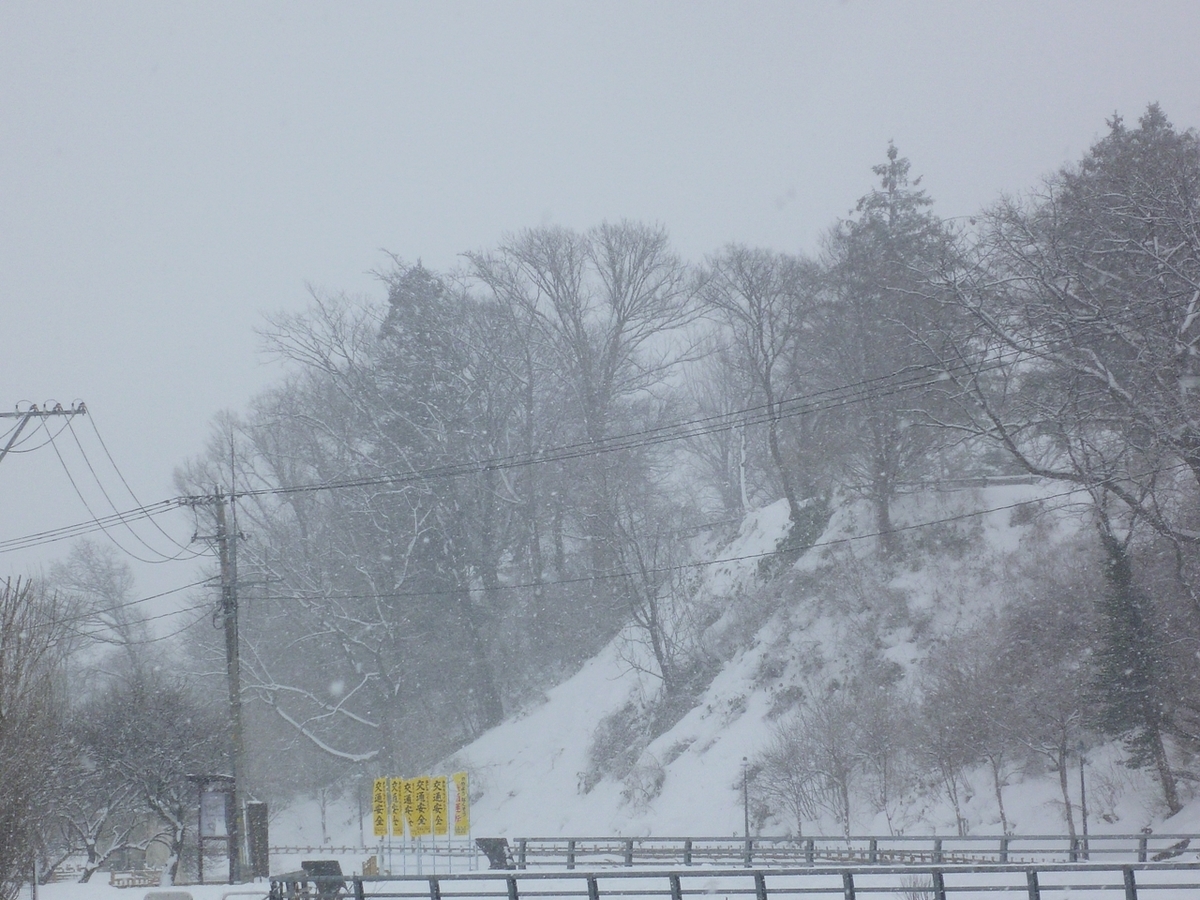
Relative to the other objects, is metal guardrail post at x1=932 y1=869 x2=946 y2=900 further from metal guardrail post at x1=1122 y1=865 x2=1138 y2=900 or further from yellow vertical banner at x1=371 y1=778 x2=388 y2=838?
yellow vertical banner at x1=371 y1=778 x2=388 y2=838

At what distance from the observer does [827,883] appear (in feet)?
60.2

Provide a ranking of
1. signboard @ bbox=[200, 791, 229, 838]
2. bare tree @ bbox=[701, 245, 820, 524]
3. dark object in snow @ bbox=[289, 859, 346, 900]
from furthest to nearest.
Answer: bare tree @ bbox=[701, 245, 820, 524], signboard @ bbox=[200, 791, 229, 838], dark object in snow @ bbox=[289, 859, 346, 900]

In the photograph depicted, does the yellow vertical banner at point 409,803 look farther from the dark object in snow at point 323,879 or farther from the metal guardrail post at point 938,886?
the metal guardrail post at point 938,886

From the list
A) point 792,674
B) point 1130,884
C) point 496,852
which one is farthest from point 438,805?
point 1130,884

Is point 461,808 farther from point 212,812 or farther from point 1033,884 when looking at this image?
point 1033,884

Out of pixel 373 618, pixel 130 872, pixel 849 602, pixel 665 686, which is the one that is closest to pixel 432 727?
pixel 373 618

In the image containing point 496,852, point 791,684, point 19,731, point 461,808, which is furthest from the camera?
point 791,684

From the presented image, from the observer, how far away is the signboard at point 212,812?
23.9 meters

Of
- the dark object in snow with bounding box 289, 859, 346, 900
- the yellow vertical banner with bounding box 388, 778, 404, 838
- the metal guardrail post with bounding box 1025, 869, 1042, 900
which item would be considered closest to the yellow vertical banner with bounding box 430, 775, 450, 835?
the yellow vertical banner with bounding box 388, 778, 404, 838

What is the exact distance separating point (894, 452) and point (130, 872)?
25859mm

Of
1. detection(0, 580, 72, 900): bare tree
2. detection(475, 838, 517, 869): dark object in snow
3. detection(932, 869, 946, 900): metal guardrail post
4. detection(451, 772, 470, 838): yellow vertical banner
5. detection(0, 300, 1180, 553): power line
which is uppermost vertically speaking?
detection(0, 300, 1180, 553): power line

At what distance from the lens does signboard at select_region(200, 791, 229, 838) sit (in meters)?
23.9

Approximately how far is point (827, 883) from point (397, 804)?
11207mm

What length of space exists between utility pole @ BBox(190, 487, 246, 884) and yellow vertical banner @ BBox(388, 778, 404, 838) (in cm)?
348
